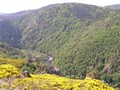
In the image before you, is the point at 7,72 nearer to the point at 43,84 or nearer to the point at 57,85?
the point at 43,84

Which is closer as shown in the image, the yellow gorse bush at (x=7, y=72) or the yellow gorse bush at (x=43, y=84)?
the yellow gorse bush at (x=43, y=84)

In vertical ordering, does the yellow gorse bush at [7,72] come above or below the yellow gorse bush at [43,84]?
above

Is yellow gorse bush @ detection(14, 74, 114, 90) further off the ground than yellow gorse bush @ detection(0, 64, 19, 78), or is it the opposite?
yellow gorse bush @ detection(0, 64, 19, 78)

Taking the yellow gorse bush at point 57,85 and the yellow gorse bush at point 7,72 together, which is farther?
the yellow gorse bush at point 7,72

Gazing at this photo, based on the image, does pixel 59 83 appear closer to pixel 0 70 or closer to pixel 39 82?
pixel 39 82

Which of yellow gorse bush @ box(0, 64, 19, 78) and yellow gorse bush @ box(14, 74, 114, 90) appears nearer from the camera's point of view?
yellow gorse bush @ box(14, 74, 114, 90)

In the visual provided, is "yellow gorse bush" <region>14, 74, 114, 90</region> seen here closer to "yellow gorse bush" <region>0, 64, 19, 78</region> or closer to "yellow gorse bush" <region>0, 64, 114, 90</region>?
"yellow gorse bush" <region>0, 64, 114, 90</region>

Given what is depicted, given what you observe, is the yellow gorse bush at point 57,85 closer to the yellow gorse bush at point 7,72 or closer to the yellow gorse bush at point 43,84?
the yellow gorse bush at point 43,84

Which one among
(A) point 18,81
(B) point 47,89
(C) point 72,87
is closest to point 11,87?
(A) point 18,81

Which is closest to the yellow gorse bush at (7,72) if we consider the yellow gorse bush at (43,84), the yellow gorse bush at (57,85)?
the yellow gorse bush at (43,84)

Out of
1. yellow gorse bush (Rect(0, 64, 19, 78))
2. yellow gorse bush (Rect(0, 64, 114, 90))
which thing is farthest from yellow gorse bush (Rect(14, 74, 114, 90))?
yellow gorse bush (Rect(0, 64, 19, 78))

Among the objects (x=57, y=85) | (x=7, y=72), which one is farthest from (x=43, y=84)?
(x=7, y=72)

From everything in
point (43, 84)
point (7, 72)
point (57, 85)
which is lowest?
point (57, 85)

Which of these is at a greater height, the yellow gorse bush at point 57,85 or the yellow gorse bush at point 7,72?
the yellow gorse bush at point 7,72
